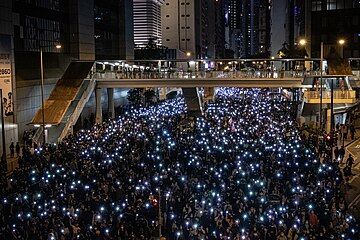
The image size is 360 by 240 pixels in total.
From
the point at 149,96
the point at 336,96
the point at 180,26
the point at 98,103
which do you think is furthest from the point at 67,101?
the point at 180,26

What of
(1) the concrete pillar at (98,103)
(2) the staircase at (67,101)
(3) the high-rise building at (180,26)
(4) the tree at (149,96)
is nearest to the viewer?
(2) the staircase at (67,101)

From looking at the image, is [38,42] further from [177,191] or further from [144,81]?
[177,191]

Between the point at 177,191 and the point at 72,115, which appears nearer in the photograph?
the point at 177,191

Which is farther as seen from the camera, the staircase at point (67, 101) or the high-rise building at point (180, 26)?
the high-rise building at point (180, 26)

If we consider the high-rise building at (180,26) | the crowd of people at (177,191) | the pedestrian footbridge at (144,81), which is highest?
the high-rise building at (180,26)

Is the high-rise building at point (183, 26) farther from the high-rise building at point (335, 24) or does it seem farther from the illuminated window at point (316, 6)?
the high-rise building at point (335, 24)

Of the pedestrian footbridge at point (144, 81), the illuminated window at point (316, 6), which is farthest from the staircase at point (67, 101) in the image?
the illuminated window at point (316, 6)
